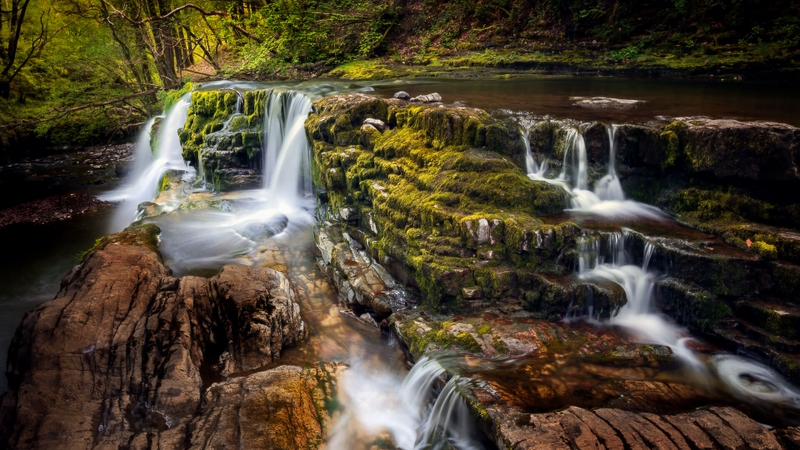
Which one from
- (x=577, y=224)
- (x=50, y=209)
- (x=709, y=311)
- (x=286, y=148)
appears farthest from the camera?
(x=50, y=209)

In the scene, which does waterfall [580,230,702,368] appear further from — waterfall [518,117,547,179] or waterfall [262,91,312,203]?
waterfall [262,91,312,203]

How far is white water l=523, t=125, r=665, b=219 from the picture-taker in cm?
695

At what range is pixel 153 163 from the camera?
1586cm

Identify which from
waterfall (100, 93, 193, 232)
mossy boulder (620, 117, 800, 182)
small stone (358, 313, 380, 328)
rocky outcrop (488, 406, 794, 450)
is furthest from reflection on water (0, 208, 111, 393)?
mossy boulder (620, 117, 800, 182)

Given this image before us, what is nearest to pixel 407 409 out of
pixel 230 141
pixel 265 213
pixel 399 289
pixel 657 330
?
pixel 399 289

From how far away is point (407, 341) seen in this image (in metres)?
5.82

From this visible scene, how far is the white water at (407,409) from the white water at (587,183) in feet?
12.2

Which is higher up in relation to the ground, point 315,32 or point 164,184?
point 315,32

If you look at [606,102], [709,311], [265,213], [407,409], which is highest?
[606,102]

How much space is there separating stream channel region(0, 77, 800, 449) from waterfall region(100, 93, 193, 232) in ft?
0.36

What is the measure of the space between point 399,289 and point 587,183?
11.7 feet

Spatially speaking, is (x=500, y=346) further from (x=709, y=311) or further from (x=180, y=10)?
(x=180, y=10)

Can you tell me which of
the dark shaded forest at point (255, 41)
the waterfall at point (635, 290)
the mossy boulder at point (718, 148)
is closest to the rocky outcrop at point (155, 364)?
the waterfall at point (635, 290)

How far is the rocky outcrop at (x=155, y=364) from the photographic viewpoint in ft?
14.2
